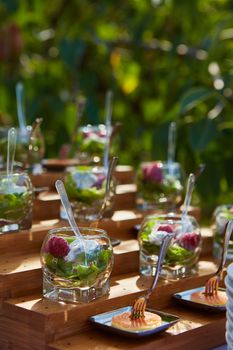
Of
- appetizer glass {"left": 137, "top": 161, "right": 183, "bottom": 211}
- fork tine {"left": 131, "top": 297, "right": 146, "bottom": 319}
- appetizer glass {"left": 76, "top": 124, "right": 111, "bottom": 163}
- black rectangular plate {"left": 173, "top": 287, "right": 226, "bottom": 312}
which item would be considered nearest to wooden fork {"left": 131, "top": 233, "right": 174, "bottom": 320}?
fork tine {"left": 131, "top": 297, "right": 146, "bottom": 319}

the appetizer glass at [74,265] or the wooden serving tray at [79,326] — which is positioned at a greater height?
the appetizer glass at [74,265]

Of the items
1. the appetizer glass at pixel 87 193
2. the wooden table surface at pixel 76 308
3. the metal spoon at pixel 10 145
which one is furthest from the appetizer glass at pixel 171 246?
the metal spoon at pixel 10 145

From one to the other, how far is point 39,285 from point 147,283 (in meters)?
0.21

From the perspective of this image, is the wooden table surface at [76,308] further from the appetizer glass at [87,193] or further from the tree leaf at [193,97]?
the tree leaf at [193,97]

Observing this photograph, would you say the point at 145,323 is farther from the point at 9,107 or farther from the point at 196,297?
the point at 9,107

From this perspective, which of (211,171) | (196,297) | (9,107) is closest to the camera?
(196,297)

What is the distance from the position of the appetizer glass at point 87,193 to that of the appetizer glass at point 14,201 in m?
0.15

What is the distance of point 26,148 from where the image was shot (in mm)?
2057

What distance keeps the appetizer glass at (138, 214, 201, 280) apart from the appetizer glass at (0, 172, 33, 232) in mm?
222

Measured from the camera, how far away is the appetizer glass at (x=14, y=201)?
5.46ft

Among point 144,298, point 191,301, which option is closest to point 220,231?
point 191,301

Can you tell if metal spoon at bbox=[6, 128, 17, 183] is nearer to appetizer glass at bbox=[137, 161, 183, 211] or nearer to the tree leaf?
appetizer glass at bbox=[137, 161, 183, 211]

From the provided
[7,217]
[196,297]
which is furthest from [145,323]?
[7,217]

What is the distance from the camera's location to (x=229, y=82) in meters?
2.58
